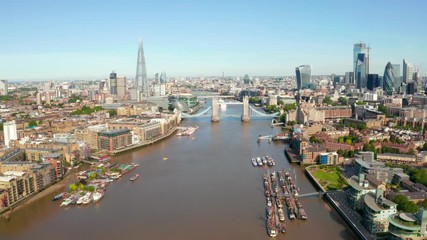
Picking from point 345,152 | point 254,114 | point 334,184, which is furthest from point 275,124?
point 334,184

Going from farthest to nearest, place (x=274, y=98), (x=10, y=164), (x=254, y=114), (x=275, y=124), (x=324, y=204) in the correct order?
(x=274, y=98) → (x=254, y=114) → (x=275, y=124) → (x=10, y=164) → (x=324, y=204)

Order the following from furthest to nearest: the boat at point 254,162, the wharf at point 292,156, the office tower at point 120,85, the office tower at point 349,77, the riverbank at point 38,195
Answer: the office tower at point 349,77, the office tower at point 120,85, the wharf at point 292,156, the boat at point 254,162, the riverbank at point 38,195

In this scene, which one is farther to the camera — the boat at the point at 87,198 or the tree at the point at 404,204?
the boat at the point at 87,198

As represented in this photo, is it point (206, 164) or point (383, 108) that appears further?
point (383, 108)

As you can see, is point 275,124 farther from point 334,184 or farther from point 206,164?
point 334,184

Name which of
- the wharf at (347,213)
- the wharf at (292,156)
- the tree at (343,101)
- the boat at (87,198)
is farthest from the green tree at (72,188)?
the tree at (343,101)

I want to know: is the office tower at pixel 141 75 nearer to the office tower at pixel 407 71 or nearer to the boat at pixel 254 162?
the boat at pixel 254 162

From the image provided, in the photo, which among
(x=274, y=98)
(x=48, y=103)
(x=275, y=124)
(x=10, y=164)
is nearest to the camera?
(x=10, y=164)
